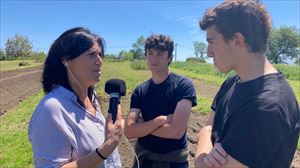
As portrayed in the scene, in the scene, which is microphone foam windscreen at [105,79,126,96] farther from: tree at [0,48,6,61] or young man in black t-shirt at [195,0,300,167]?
tree at [0,48,6,61]

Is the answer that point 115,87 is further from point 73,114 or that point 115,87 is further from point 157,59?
point 157,59

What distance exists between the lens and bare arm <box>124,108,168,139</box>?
3524 mm

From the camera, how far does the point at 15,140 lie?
9.45 m

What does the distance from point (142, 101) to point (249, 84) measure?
186cm

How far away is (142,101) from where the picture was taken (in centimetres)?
376

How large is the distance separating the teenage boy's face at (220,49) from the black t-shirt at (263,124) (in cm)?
17

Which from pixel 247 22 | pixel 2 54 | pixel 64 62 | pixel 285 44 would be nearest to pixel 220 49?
pixel 247 22

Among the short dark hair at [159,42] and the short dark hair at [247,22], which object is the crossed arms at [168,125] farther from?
the short dark hair at [247,22]

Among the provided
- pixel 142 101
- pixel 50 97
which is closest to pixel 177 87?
pixel 142 101

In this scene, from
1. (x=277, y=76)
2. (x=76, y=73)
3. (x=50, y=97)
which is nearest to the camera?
(x=277, y=76)

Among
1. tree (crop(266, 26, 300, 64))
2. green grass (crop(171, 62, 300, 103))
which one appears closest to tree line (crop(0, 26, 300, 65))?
tree (crop(266, 26, 300, 64))

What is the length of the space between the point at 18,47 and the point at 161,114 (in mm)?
91208

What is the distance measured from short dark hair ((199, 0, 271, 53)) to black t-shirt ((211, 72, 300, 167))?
0.21 meters

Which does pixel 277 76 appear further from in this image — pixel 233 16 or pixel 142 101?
pixel 142 101
